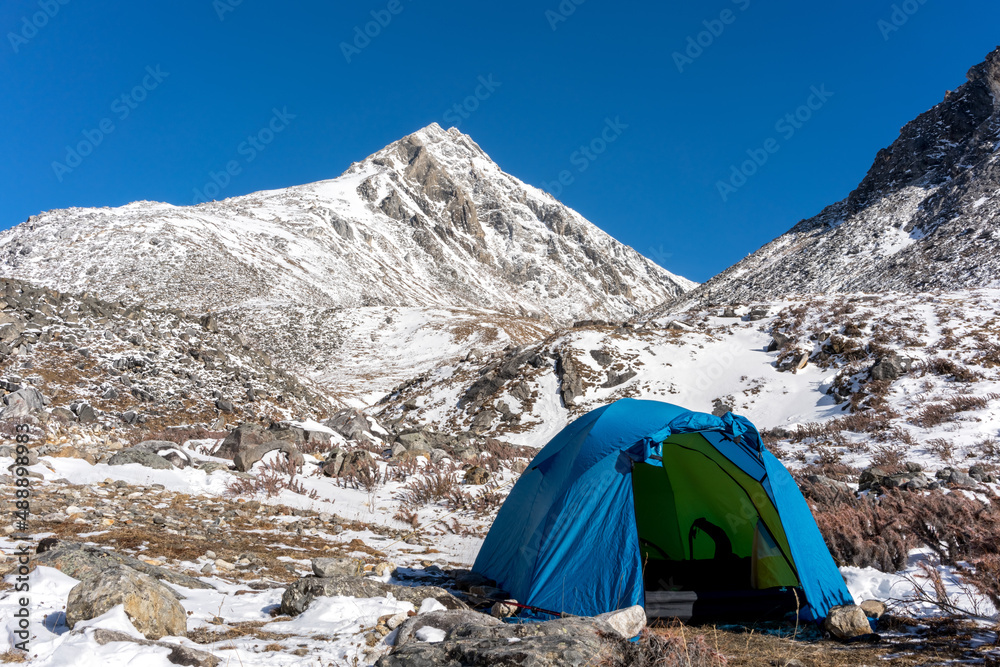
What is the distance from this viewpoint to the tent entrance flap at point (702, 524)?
633 cm

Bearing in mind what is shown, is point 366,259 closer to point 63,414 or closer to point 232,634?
point 63,414

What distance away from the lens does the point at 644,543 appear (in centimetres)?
727

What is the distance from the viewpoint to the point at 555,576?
5.44 meters

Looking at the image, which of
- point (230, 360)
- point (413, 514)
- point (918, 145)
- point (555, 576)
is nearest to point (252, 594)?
point (555, 576)

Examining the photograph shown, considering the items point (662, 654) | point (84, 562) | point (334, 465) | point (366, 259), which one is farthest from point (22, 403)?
point (366, 259)

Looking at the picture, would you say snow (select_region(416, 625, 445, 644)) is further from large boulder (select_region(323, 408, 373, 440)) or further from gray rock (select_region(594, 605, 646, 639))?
large boulder (select_region(323, 408, 373, 440))

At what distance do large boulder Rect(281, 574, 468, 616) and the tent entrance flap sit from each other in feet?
8.97

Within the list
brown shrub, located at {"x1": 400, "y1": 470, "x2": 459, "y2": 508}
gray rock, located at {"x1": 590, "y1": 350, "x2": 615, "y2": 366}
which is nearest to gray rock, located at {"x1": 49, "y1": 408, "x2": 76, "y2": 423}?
brown shrub, located at {"x1": 400, "y1": 470, "x2": 459, "y2": 508}

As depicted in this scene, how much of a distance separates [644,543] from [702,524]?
81 cm

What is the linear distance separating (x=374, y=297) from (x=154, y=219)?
26.9 m

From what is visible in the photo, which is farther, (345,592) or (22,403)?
(22,403)

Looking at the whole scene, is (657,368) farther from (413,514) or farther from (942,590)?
(942,590)

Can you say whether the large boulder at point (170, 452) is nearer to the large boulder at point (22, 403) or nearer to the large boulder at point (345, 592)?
the large boulder at point (22, 403)

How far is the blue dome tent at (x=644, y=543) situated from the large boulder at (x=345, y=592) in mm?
895
